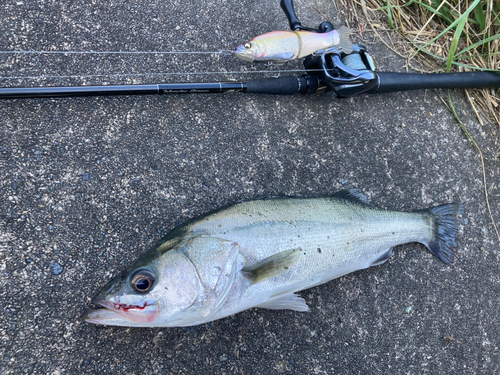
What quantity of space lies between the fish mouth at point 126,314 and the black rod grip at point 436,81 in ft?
7.21

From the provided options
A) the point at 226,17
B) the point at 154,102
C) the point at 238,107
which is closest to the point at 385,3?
the point at 226,17

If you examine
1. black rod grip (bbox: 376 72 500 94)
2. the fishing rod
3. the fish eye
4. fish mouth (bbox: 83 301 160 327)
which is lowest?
fish mouth (bbox: 83 301 160 327)

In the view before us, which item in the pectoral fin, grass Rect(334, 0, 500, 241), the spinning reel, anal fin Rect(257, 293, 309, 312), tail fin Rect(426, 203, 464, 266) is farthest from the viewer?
grass Rect(334, 0, 500, 241)

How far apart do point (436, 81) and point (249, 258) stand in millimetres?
2136

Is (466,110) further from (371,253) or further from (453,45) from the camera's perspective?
(371,253)

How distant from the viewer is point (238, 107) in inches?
95.3

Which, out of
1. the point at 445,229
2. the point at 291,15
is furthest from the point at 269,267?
the point at 291,15

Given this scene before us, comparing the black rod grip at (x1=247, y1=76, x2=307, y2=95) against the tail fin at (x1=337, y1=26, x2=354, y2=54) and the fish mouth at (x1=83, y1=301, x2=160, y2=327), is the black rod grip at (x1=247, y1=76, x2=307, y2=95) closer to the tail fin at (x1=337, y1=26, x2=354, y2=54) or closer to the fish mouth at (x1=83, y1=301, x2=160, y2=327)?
the tail fin at (x1=337, y1=26, x2=354, y2=54)

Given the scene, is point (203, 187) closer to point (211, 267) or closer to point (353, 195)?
point (211, 267)

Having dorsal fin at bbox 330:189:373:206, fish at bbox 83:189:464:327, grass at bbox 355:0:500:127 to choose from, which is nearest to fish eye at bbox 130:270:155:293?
fish at bbox 83:189:464:327

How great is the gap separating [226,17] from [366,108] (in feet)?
4.45

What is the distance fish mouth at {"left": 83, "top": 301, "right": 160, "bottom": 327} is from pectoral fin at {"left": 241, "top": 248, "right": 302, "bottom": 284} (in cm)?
51

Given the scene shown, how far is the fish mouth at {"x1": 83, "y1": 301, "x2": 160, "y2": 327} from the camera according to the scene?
154cm

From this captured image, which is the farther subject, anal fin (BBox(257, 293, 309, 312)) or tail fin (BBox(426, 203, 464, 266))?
tail fin (BBox(426, 203, 464, 266))
